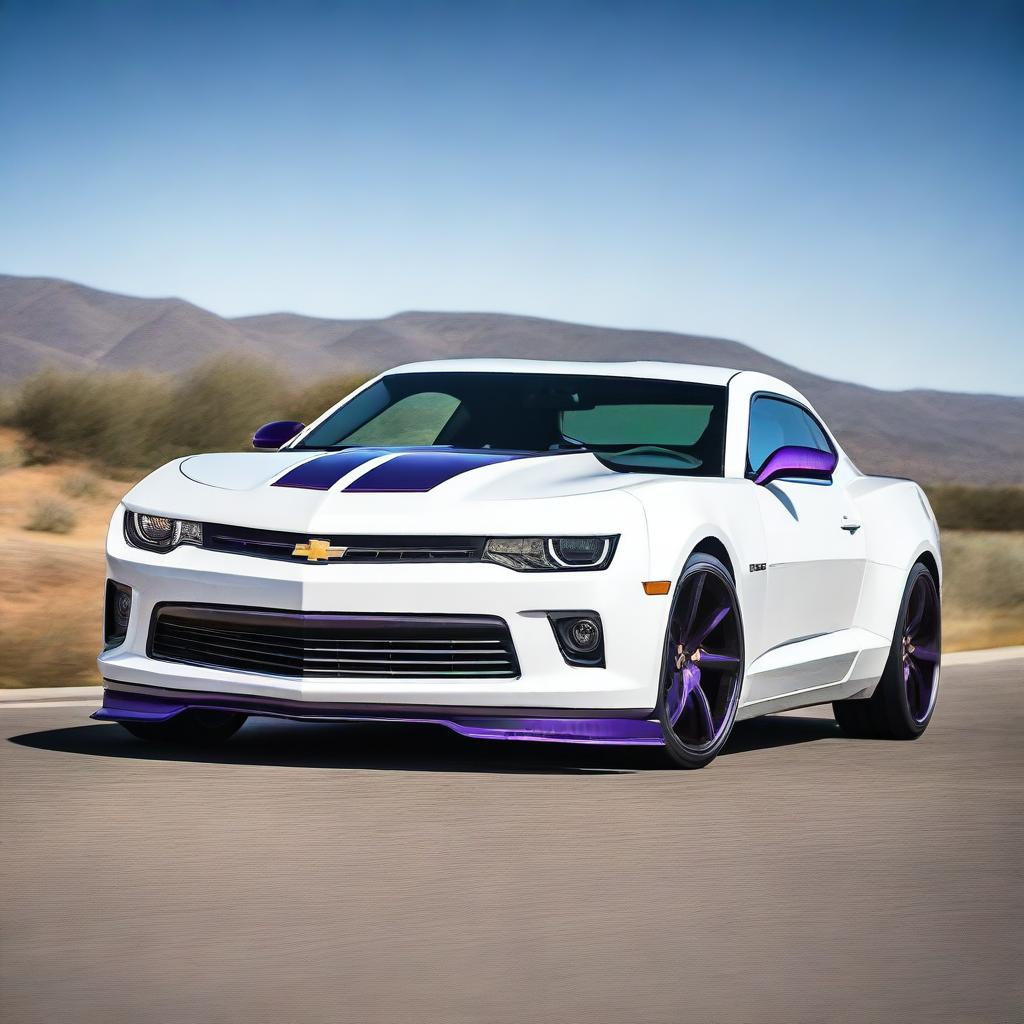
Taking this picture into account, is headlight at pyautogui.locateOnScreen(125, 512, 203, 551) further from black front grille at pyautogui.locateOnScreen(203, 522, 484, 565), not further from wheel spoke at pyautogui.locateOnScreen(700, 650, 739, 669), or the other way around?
wheel spoke at pyautogui.locateOnScreen(700, 650, 739, 669)

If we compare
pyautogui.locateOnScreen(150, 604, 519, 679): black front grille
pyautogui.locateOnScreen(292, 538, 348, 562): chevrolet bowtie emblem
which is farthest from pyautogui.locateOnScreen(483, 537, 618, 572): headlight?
pyautogui.locateOnScreen(292, 538, 348, 562): chevrolet bowtie emblem

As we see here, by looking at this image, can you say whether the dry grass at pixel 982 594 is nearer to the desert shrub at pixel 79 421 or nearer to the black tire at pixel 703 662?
the desert shrub at pixel 79 421

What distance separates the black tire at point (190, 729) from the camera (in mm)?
8930

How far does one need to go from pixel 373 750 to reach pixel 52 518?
1451 cm

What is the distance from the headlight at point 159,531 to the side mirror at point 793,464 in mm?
2300

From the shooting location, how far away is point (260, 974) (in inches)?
199

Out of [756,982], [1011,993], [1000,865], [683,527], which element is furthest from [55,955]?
[683,527]

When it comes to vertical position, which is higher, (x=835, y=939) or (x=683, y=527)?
(x=683, y=527)

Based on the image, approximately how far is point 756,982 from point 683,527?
10.5 ft

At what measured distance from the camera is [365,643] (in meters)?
7.89

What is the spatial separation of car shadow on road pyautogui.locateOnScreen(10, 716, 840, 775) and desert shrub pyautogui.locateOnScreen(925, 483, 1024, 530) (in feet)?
142

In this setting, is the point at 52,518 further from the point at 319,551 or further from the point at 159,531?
the point at 319,551

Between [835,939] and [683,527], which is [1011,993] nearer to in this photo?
[835,939]

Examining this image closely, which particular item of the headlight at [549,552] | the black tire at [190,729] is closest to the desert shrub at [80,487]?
the black tire at [190,729]
